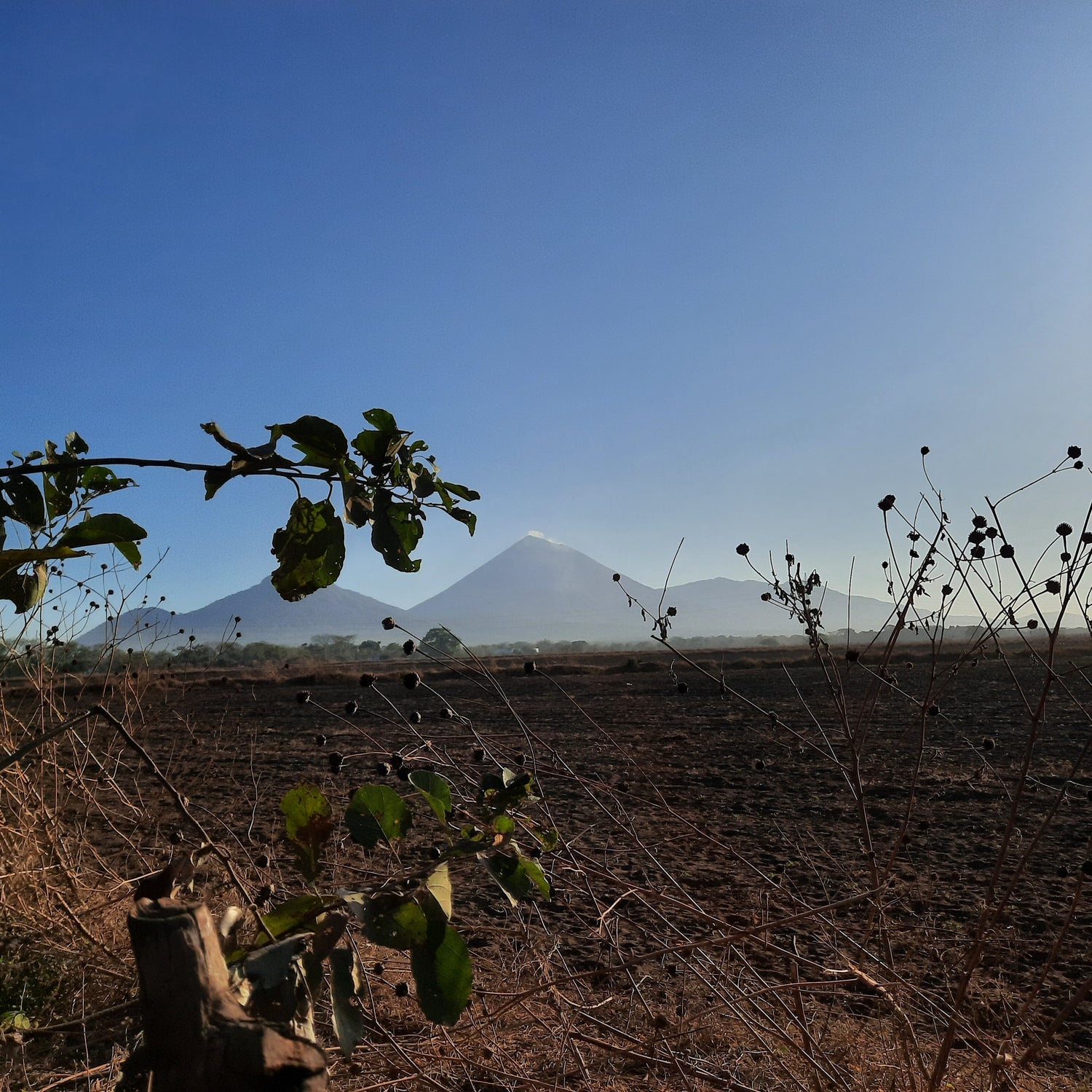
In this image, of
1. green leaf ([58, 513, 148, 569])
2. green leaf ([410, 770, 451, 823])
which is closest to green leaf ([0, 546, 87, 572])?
green leaf ([58, 513, 148, 569])

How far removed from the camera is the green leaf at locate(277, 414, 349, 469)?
124 cm

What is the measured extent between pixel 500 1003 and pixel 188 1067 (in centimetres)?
238

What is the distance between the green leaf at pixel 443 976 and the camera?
3.32 ft

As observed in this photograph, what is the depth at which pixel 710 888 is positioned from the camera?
467 cm

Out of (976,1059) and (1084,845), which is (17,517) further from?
(1084,845)

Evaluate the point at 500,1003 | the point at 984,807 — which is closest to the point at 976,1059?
the point at 500,1003

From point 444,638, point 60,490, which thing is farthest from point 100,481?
point 444,638

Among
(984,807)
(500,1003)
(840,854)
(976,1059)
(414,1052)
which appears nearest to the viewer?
(414,1052)

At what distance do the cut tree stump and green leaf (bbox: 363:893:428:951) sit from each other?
8.8 inches

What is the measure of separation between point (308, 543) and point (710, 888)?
422 centimetres

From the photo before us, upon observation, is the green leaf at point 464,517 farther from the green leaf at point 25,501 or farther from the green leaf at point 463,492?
the green leaf at point 25,501

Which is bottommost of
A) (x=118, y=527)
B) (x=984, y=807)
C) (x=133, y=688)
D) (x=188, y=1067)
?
(x=984, y=807)

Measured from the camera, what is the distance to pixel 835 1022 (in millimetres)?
3033

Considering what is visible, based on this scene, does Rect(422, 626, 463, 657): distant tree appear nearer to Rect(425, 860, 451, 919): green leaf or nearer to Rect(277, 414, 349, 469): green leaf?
Rect(277, 414, 349, 469): green leaf
